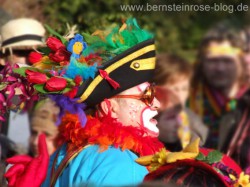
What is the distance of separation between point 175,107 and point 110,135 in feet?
9.86

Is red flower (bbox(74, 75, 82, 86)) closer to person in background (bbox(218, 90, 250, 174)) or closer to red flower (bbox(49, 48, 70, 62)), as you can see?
red flower (bbox(49, 48, 70, 62))

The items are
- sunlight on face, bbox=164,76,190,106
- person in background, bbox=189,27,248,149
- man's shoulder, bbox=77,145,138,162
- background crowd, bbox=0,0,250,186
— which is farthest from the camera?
person in background, bbox=189,27,248,149

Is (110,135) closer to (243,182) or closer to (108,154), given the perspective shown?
(108,154)

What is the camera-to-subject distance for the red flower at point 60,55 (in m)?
4.76

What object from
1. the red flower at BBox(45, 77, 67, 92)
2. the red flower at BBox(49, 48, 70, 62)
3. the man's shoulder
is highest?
the red flower at BBox(49, 48, 70, 62)

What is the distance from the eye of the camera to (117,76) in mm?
4676

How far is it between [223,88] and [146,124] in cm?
406

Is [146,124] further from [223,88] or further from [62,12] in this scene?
[223,88]

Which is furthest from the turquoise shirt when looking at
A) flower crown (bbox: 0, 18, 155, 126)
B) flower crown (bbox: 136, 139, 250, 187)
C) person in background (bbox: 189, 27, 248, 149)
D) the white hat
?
person in background (bbox: 189, 27, 248, 149)

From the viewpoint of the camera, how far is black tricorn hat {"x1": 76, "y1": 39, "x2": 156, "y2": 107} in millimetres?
4629

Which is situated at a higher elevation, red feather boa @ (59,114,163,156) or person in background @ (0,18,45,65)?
person in background @ (0,18,45,65)

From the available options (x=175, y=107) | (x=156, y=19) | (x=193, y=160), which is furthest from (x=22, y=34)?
(x=156, y=19)

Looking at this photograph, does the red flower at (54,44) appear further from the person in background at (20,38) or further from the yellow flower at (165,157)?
the person in background at (20,38)

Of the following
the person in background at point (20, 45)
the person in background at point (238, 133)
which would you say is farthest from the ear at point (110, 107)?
the person in background at point (238, 133)
